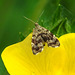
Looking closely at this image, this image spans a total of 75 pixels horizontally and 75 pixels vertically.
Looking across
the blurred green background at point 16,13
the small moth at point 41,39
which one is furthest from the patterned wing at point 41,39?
the blurred green background at point 16,13

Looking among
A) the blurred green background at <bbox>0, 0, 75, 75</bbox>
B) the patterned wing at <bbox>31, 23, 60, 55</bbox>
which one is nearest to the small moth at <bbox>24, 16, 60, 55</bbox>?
the patterned wing at <bbox>31, 23, 60, 55</bbox>

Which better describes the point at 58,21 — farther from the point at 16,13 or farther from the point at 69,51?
the point at 16,13

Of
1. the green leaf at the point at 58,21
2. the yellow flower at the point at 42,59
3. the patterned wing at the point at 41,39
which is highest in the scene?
the green leaf at the point at 58,21

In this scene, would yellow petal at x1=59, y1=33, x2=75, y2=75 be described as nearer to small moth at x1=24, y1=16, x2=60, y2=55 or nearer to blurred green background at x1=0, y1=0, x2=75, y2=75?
small moth at x1=24, y1=16, x2=60, y2=55

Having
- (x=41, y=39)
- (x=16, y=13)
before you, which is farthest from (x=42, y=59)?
(x=16, y=13)

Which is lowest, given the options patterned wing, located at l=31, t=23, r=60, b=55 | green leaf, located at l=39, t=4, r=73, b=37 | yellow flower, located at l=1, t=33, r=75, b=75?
yellow flower, located at l=1, t=33, r=75, b=75

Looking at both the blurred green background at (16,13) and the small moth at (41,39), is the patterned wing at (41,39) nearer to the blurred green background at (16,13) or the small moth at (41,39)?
the small moth at (41,39)
